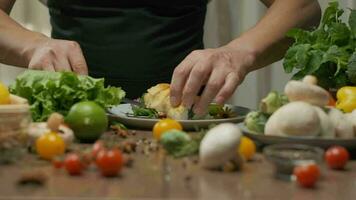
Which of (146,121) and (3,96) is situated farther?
(146,121)

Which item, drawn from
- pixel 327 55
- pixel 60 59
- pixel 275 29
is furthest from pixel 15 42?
pixel 327 55

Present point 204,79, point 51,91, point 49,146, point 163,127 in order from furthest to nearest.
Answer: point 204,79 < point 51,91 < point 163,127 < point 49,146

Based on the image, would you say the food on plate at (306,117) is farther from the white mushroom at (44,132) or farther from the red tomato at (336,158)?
the white mushroom at (44,132)

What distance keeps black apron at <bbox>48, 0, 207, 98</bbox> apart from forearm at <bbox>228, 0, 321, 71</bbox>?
270 millimetres

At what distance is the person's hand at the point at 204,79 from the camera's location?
1.24 m

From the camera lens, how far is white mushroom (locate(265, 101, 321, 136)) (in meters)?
0.94

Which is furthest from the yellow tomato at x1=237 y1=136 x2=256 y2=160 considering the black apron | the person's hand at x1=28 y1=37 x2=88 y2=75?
the black apron

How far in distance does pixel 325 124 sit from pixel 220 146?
0.19 metres

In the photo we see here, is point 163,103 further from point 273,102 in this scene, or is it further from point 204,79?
point 273,102

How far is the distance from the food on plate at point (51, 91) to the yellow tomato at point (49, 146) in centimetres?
20

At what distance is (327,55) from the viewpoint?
135 centimetres

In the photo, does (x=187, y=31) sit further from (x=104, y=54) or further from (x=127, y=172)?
(x=127, y=172)

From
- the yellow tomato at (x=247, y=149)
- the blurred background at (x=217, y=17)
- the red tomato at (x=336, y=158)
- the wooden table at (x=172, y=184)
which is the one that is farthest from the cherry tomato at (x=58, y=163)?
the blurred background at (x=217, y=17)

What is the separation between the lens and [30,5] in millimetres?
2332
